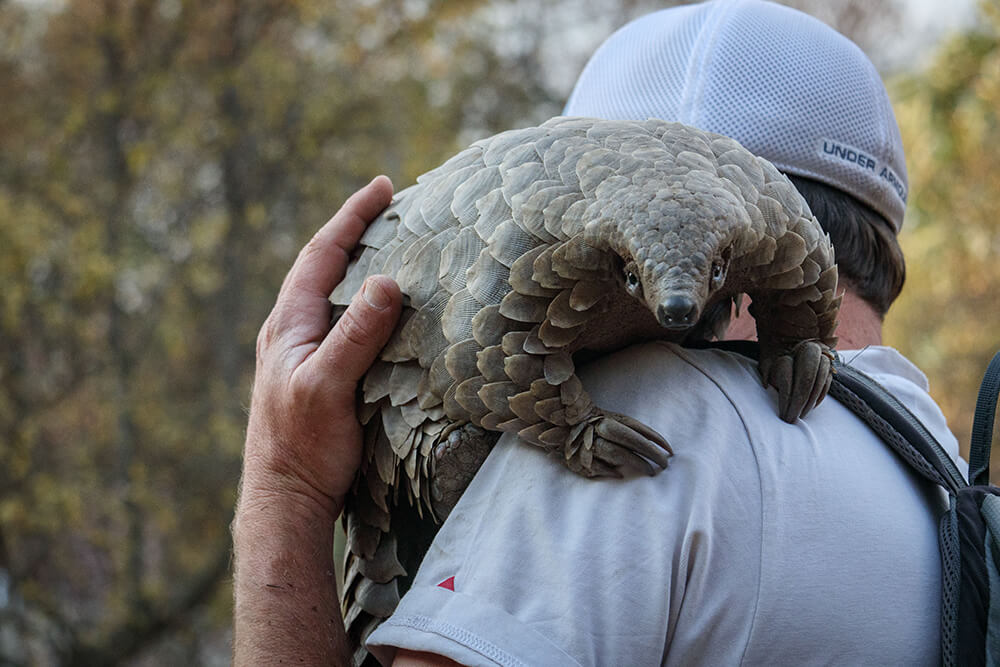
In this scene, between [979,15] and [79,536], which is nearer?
[979,15]

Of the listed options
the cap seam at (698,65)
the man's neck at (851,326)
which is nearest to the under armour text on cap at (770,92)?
the cap seam at (698,65)

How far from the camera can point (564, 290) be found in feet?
4.91

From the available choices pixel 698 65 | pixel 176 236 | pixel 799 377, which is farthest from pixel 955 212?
pixel 799 377

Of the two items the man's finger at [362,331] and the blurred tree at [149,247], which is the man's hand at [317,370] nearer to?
the man's finger at [362,331]

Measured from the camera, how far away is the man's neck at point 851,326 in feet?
6.51

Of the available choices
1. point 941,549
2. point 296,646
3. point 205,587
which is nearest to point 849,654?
point 941,549

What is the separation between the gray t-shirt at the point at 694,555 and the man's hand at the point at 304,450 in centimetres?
39

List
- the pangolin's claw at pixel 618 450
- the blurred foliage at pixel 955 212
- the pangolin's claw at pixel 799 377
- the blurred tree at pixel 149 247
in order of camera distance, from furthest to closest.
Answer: the blurred foliage at pixel 955 212 < the blurred tree at pixel 149 247 < the pangolin's claw at pixel 799 377 < the pangolin's claw at pixel 618 450

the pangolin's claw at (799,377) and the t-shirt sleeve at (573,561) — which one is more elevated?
the pangolin's claw at (799,377)

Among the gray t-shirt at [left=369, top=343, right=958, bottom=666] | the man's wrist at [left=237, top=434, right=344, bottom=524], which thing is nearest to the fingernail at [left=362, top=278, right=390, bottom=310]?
the gray t-shirt at [left=369, top=343, right=958, bottom=666]

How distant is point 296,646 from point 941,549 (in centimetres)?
119

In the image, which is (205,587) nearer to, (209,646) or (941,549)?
(209,646)

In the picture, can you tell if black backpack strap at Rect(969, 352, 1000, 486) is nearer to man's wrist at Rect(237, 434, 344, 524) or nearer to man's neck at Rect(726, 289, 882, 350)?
man's neck at Rect(726, 289, 882, 350)

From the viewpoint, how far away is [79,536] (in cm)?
811
